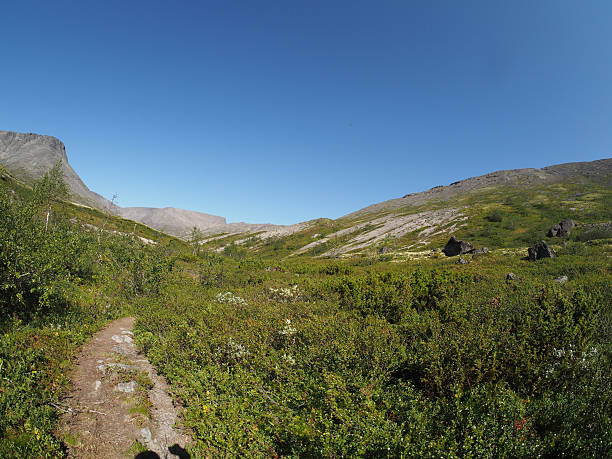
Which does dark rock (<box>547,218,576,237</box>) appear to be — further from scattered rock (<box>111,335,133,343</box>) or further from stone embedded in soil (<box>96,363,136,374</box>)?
stone embedded in soil (<box>96,363,136,374</box>)

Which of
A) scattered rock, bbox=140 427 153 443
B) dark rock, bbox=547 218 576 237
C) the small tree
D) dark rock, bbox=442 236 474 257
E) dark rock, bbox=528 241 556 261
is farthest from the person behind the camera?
dark rock, bbox=442 236 474 257

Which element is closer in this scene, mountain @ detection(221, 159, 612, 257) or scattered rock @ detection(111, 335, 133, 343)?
scattered rock @ detection(111, 335, 133, 343)

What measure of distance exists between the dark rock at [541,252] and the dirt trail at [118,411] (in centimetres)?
5203

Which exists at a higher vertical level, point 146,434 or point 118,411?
point 118,411

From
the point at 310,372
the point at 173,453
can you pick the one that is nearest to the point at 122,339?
the point at 173,453

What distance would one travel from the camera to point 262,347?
9797 millimetres

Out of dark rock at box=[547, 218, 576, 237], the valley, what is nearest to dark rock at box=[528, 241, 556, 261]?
the valley

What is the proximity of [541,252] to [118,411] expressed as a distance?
53978 millimetres

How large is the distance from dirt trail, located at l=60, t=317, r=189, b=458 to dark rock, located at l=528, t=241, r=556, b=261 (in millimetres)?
52027

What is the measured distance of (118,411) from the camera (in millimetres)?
7973

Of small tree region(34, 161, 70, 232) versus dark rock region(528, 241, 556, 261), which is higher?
small tree region(34, 161, 70, 232)

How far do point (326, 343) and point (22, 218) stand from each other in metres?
15.2

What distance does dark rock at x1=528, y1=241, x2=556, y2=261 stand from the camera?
4057 centimetres

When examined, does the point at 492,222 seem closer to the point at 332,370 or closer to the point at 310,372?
the point at 332,370
